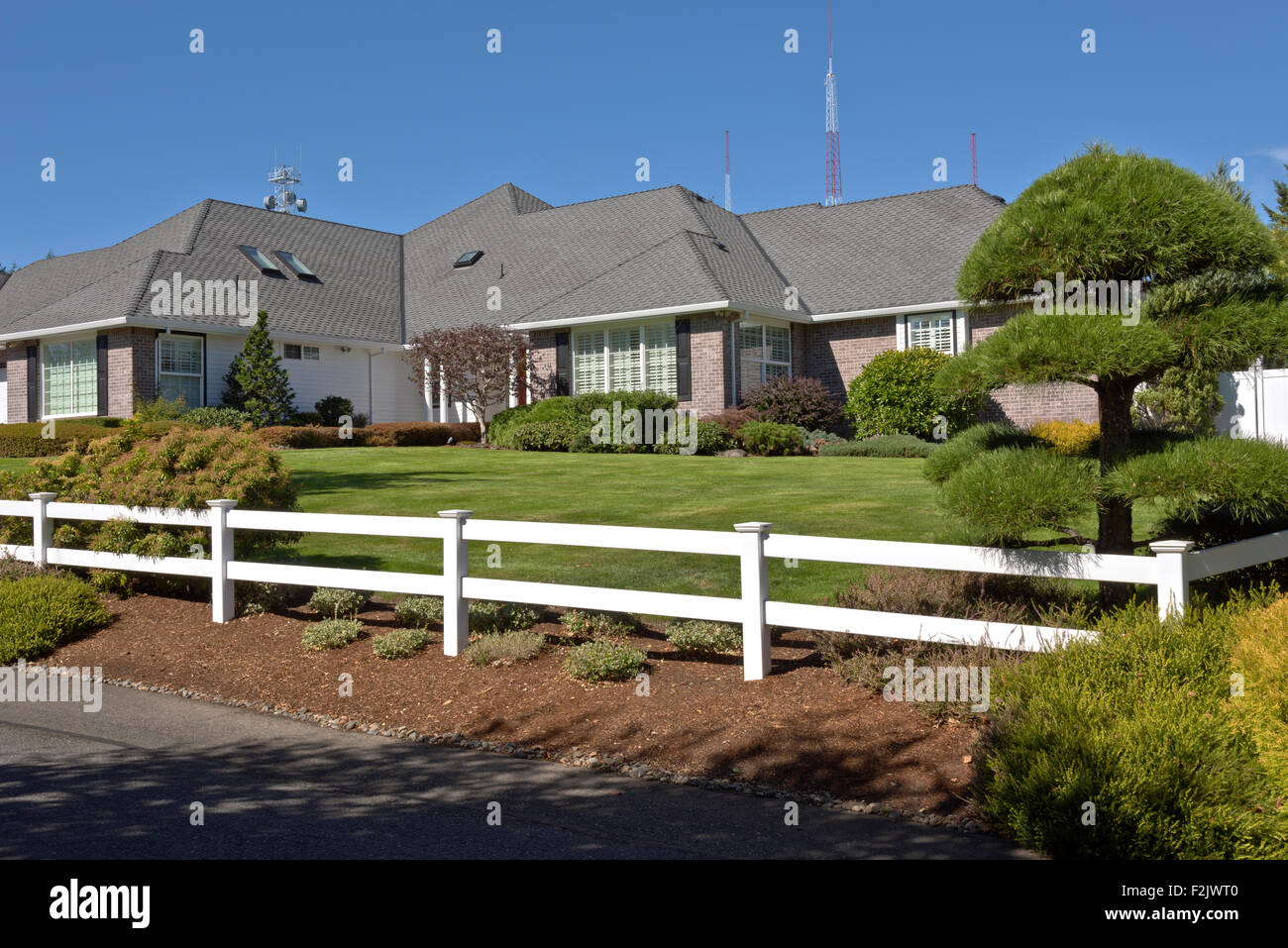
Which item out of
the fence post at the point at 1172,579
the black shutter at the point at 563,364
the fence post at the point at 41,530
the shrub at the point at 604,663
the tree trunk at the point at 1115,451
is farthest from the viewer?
the black shutter at the point at 563,364

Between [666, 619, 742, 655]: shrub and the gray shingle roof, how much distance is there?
714 inches

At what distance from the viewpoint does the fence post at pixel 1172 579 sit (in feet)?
19.4

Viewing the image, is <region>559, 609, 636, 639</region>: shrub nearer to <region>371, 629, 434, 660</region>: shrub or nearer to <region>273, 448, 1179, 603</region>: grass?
<region>371, 629, 434, 660</region>: shrub

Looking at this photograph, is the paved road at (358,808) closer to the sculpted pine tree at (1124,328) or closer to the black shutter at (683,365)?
the sculpted pine tree at (1124,328)

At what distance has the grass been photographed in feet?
33.7

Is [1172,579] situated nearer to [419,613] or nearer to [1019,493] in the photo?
[1019,493]

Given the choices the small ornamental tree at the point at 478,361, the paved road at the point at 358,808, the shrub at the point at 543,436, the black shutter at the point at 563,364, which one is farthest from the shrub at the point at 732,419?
the paved road at the point at 358,808

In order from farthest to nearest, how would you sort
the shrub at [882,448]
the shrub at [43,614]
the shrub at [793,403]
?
the shrub at [793,403], the shrub at [882,448], the shrub at [43,614]

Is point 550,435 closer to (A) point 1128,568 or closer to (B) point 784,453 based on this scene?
(B) point 784,453

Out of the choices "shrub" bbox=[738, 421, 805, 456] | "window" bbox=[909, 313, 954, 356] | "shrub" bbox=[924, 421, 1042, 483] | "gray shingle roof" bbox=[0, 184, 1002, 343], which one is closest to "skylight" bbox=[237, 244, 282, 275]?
"gray shingle roof" bbox=[0, 184, 1002, 343]

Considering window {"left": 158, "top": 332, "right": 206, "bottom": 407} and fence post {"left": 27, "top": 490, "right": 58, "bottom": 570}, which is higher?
window {"left": 158, "top": 332, "right": 206, "bottom": 407}

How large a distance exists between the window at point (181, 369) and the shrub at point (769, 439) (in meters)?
14.1

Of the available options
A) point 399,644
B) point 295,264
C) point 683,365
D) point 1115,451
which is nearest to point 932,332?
point 683,365

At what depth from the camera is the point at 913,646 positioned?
22.8ft
